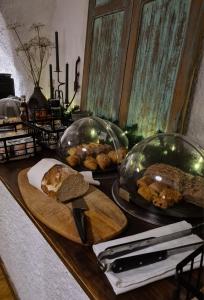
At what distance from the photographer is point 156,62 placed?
106 cm

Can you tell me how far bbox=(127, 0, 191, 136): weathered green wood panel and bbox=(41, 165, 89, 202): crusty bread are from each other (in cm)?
47

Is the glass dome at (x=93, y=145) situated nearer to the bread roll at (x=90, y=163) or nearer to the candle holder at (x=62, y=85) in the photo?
the bread roll at (x=90, y=163)

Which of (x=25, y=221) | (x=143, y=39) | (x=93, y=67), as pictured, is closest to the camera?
(x=25, y=221)

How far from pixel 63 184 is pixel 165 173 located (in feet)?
1.01

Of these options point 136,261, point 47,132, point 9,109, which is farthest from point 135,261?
point 9,109

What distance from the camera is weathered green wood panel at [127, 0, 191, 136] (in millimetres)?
966

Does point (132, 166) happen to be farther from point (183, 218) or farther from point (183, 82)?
point (183, 82)

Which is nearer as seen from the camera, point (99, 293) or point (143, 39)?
point (99, 293)

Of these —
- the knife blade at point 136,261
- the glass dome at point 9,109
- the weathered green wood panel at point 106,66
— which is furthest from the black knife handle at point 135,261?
the glass dome at point 9,109

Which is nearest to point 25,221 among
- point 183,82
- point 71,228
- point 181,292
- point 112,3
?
point 71,228

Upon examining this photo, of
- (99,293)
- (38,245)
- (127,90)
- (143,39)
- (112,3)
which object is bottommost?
(38,245)

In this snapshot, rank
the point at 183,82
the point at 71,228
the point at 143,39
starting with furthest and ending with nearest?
the point at 143,39 < the point at 183,82 < the point at 71,228

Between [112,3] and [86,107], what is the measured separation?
0.57 m

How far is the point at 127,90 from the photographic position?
121cm
